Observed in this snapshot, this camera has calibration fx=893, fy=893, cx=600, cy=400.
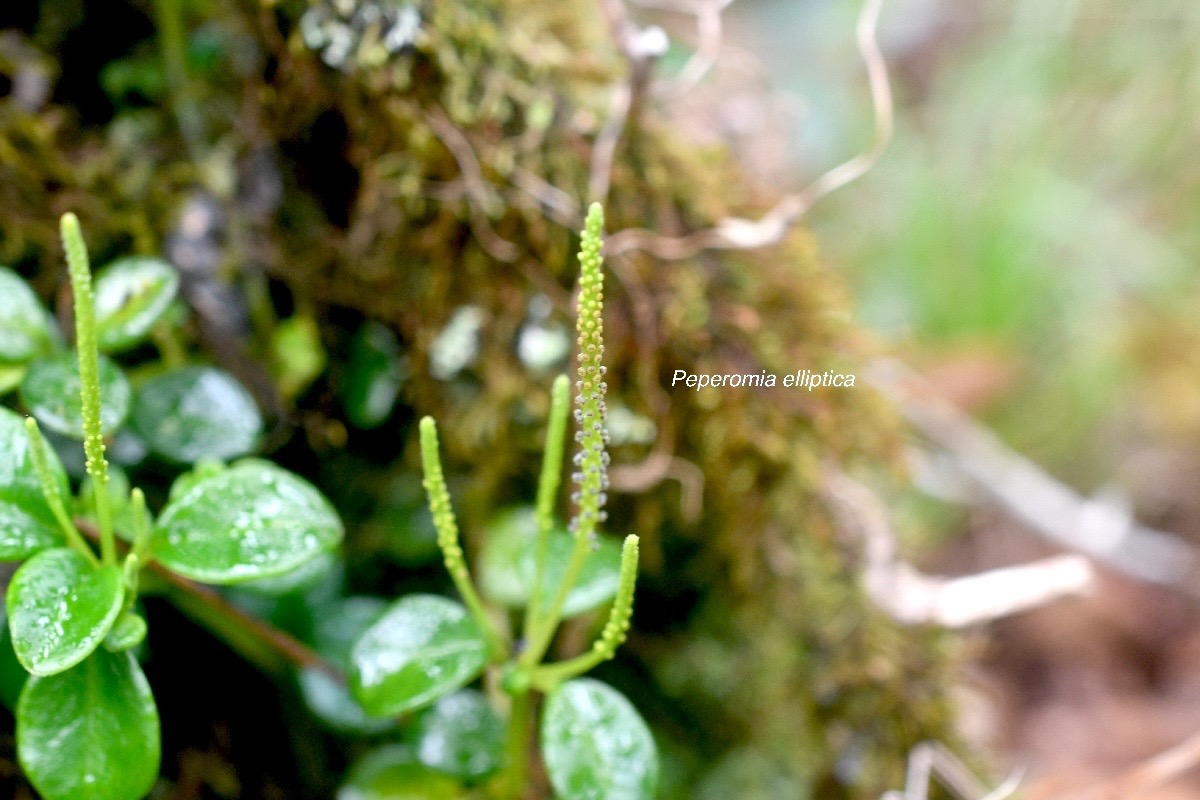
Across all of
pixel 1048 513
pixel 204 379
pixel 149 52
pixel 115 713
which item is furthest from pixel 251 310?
pixel 1048 513

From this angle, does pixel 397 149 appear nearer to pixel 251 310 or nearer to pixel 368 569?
pixel 251 310

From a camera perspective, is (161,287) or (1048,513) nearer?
(161,287)

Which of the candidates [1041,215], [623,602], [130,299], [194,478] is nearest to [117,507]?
[194,478]

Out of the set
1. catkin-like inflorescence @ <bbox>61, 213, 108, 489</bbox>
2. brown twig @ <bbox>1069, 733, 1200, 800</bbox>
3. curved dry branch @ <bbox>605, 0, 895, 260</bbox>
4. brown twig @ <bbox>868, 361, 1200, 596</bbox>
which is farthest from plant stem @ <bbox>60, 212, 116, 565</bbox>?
brown twig @ <bbox>868, 361, 1200, 596</bbox>

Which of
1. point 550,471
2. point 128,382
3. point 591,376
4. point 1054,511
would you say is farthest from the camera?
point 1054,511

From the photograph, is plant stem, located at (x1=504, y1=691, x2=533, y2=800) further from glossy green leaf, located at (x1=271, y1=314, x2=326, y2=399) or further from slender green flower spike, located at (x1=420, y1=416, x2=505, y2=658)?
glossy green leaf, located at (x1=271, y1=314, x2=326, y2=399)

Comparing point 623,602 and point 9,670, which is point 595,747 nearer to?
point 623,602
